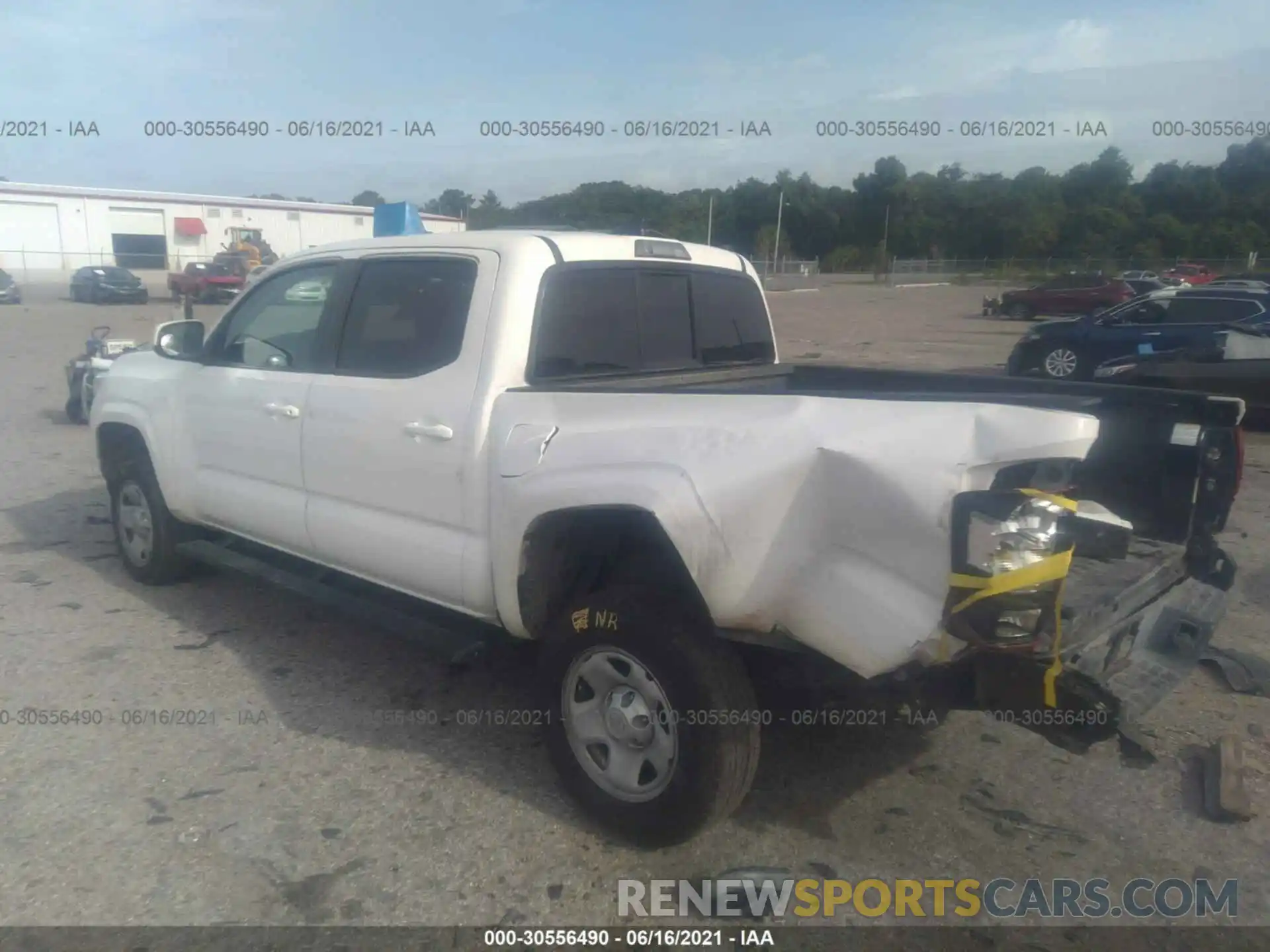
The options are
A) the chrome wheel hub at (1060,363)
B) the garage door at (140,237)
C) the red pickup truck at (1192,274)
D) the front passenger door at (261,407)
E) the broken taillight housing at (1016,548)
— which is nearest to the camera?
the broken taillight housing at (1016,548)

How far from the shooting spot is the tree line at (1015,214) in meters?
56.8

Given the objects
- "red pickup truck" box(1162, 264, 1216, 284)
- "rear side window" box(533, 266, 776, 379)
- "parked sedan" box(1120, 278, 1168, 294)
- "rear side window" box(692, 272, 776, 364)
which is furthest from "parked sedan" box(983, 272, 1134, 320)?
Result: "rear side window" box(533, 266, 776, 379)

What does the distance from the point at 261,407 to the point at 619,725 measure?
2.37m

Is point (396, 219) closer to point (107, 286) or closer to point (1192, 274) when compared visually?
point (107, 286)

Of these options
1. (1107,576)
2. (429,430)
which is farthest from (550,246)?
(1107,576)

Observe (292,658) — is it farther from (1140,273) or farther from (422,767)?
(1140,273)

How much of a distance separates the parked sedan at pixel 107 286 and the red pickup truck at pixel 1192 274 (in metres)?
38.6

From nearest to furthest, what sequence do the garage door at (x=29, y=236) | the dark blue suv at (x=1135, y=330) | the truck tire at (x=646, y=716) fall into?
the truck tire at (x=646, y=716)
the dark blue suv at (x=1135, y=330)
the garage door at (x=29, y=236)

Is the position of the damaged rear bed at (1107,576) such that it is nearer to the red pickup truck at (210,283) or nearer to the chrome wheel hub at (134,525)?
the chrome wheel hub at (134,525)

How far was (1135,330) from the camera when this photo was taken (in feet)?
50.0

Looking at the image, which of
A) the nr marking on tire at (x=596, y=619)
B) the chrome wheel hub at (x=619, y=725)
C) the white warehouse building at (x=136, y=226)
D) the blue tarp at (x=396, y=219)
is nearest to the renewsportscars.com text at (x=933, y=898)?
the chrome wheel hub at (x=619, y=725)

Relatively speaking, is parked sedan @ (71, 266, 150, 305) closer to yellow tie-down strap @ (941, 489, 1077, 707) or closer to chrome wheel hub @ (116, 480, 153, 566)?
chrome wheel hub @ (116, 480, 153, 566)

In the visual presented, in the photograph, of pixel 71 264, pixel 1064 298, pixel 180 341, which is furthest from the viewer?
pixel 71 264

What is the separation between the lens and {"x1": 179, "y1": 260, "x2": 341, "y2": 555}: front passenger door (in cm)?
434
